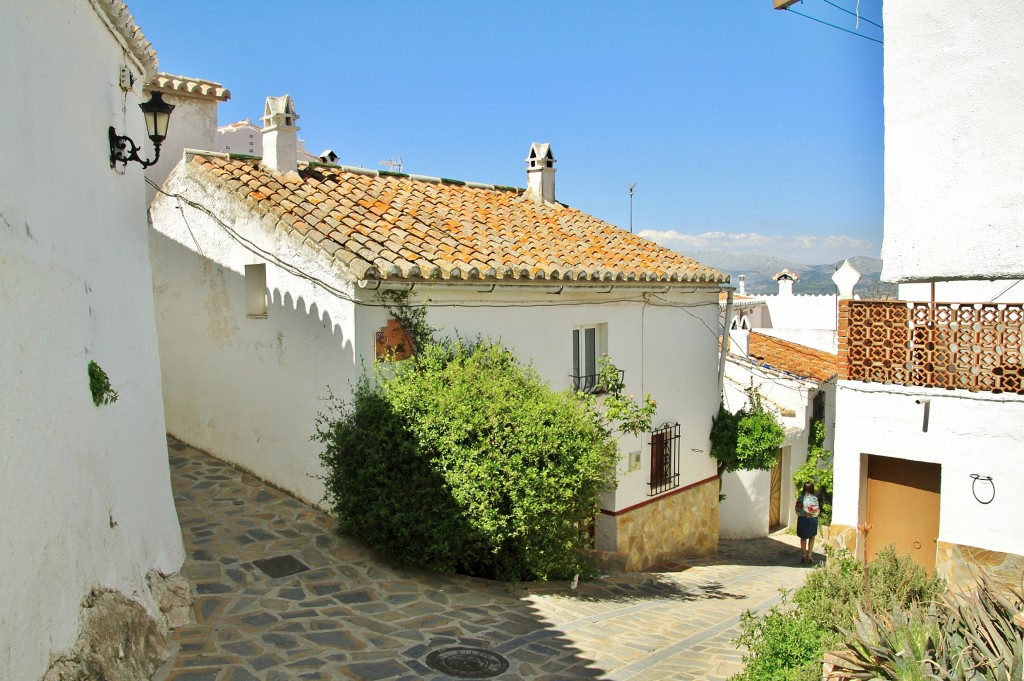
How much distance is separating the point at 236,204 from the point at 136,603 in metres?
5.94

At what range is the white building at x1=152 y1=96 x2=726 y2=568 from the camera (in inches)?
373

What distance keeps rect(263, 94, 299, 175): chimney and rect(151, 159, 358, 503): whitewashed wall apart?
1.21 metres

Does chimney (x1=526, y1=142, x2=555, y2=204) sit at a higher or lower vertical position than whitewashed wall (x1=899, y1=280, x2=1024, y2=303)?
higher

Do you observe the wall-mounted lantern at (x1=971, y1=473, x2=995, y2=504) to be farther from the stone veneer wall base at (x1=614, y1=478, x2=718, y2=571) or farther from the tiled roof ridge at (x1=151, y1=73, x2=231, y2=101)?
the tiled roof ridge at (x1=151, y1=73, x2=231, y2=101)

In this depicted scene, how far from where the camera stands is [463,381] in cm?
879

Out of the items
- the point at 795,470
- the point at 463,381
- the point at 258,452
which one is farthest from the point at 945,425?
the point at 795,470

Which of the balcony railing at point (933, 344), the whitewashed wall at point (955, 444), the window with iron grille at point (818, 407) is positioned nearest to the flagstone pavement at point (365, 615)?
the whitewashed wall at point (955, 444)

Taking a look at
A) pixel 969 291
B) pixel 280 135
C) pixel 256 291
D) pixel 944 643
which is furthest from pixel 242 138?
pixel 944 643

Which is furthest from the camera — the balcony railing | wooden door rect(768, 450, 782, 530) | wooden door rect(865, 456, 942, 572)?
wooden door rect(768, 450, 782, 530)

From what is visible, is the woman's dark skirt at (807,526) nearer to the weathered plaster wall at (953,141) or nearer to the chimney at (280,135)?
the weathered plaster wall at (953,141)

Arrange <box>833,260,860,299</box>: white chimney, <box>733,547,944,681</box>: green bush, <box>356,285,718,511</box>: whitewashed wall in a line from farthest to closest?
<box>833,260,860,299</box>: white chimney → <box>356,285,718,511</box>: whitewashed wall → <box>733,547,944,681</box>: green bush

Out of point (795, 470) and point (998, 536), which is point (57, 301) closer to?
point (998, 536)

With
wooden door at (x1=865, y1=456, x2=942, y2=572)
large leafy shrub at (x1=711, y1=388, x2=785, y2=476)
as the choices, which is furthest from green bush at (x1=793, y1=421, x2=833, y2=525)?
wooden door at (x1=865, y1=456, x2=942, y2=572)

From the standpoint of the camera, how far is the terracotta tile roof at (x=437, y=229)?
31.2ft
